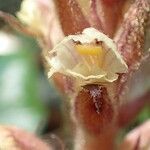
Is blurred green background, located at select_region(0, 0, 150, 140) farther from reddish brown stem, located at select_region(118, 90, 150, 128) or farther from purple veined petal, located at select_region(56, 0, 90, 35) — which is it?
purple veined petal, located at select_region(56, 0, 90, 35)

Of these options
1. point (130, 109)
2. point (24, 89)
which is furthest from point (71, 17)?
point (24, 89)

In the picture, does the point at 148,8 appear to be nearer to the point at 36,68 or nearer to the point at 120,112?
A: the point at 120,112

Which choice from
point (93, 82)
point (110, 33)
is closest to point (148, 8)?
point (110, 33)

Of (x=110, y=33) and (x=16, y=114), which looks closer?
(x=110, y=33)

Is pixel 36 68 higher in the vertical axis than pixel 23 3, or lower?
higher

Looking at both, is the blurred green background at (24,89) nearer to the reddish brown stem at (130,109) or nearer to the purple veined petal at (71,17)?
the reddish brown stem at (130,109)

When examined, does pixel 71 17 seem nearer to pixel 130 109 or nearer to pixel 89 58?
pixel 89 58
